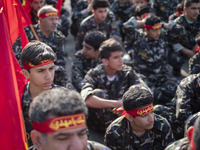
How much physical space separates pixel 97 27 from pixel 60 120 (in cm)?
469

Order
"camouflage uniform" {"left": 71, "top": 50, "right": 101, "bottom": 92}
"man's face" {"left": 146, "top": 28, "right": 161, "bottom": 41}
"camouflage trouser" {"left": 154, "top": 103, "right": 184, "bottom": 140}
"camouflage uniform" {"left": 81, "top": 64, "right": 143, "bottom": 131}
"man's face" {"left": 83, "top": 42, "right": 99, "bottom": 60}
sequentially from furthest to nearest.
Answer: "man's face" {"left": 146, "top": 28, "right": 161, "bottom": 41}, "man's face" {"left": 83, "top": 42, "right": 99, "bottom": 60}, "camouflage uniform" {"left": 71, "top": 50, "right": 101, "bottom": 92}, "camouflage uniform" {"left": 81, "top": 64, "right": 143, "bottom": 131}, "camouflage trouser" {"left": 154, "top": 103, "right": 184, "bottom": 140}

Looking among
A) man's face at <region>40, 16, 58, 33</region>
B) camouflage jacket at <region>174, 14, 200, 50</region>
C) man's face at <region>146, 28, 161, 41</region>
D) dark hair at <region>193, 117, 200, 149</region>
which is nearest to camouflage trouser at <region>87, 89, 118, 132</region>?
man's face at <region>40, 16, 58, 33</region>

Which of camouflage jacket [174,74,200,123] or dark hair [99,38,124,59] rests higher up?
dark hair [99,38,124,59]

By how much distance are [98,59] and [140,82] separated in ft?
3.90

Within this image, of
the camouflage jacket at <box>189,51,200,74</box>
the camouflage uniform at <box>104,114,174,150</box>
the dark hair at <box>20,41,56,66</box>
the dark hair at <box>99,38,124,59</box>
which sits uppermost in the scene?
the dark hair at <box>20,41,56,66</box>

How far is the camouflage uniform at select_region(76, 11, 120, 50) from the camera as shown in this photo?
20.7ft

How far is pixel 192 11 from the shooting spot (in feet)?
20.5

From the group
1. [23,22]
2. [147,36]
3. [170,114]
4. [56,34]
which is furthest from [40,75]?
[147,36]

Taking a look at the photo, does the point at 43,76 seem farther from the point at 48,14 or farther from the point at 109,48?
the point at 48,14

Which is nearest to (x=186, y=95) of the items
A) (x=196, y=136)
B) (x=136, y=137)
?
(x=136, y=137)

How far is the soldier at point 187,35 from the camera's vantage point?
19.7 feet

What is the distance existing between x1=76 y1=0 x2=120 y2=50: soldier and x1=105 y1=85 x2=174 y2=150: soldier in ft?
10.7

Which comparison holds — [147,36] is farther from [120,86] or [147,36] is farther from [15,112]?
[15,112]

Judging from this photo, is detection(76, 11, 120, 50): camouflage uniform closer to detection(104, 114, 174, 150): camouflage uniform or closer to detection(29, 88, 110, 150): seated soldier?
detection(104, 114, 174, 150): camouflage uniform
